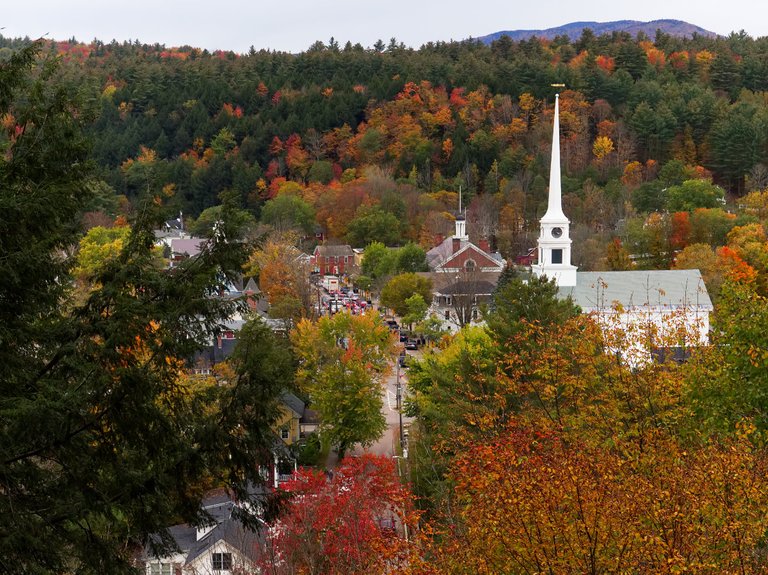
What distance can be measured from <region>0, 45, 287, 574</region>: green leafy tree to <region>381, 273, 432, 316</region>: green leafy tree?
46.6 meters

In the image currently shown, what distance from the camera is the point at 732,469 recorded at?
10.8m

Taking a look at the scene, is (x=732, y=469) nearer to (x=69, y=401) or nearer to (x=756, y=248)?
(x=69, y=401)

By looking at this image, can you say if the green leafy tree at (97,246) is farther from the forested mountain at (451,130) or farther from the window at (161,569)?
the window at (161,569)

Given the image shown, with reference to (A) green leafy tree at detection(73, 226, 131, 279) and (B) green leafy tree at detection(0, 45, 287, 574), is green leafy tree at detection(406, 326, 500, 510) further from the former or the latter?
(A) green leafy tree at detection(73, 226, 131, 279)

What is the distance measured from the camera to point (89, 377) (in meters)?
10.5

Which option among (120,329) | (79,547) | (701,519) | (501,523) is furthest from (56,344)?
(701,519)

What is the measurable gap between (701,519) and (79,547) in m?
5.99

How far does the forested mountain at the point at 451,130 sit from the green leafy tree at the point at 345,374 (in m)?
34.2

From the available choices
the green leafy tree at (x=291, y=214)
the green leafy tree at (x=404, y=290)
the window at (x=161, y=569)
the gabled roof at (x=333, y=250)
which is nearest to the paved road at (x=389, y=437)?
the window at (x=161, y=569)

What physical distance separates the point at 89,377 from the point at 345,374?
80.1 ft

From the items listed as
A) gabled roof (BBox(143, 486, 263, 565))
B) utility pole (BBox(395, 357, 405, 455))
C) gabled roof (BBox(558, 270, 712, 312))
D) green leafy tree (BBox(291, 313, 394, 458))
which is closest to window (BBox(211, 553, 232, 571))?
gabled roof (BBox(143, 486, 263, 565))

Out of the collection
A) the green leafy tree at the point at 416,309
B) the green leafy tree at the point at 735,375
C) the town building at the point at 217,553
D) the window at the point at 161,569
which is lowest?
the window at the point at 161,569

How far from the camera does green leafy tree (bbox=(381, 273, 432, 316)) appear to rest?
194 feet

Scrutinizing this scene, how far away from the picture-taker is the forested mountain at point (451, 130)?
8619 centimetres
